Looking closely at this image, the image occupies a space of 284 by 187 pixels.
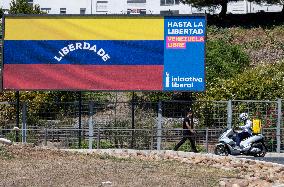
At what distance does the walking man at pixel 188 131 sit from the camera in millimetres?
27609

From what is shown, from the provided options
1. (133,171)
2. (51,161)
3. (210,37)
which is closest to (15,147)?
(51,161)

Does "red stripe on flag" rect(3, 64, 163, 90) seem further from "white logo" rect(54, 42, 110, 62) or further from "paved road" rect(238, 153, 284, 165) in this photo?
"paved road" rect(238, 153, 284, 165)

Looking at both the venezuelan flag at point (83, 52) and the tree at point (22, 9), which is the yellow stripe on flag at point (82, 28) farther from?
the tree at point (22, 9)

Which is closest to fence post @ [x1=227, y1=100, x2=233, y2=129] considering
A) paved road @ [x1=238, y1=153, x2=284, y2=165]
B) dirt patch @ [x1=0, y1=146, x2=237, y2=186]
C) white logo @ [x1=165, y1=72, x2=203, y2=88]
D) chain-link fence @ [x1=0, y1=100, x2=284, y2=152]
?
chain-link fence @ [x1=0, y1=100, x2=284, y2=152]

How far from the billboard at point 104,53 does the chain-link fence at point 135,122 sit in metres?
0.86

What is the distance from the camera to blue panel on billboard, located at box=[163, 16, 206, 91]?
2922 cm

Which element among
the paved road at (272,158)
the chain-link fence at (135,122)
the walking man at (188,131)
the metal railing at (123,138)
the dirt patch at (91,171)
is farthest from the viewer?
the metal railing at (123,138)

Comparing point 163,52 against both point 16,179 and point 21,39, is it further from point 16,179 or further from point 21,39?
point 16,179

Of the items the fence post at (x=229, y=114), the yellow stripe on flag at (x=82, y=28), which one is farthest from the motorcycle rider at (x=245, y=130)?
the yellow stripe on flag at (x=82, y=28)

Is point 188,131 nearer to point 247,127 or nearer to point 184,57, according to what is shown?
point 247,127

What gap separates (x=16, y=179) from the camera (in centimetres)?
1703

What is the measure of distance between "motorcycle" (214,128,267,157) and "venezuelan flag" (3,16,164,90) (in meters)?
3.75

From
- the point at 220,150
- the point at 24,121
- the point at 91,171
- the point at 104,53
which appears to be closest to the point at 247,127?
the point at 220,150

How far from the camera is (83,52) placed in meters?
29.4
